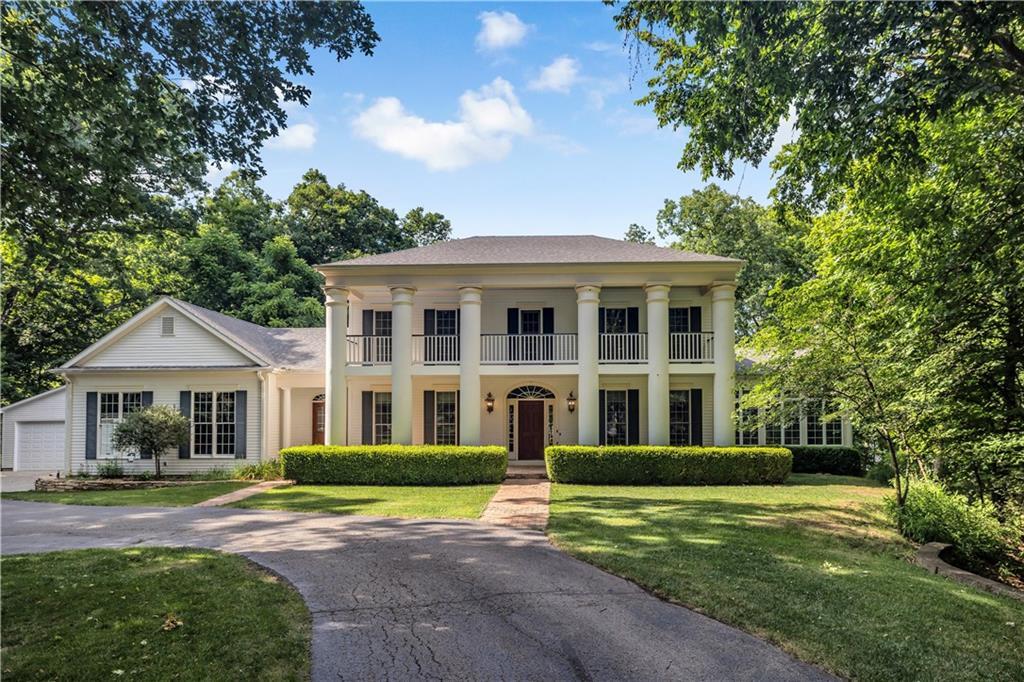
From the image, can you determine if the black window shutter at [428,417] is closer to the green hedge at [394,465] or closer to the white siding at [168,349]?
the green hedge at [394,465]

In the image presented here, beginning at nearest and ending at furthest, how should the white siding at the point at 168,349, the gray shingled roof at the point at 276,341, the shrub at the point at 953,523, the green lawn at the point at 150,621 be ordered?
the green lawn at the point at 150,621
the shrub at the point at 953,523
the white siding at the point at 168,349
the gray shingled roof at the point at 276,341

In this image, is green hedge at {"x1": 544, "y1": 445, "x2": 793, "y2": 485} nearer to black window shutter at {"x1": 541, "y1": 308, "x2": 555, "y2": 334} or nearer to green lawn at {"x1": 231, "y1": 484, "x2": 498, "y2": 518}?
green lawn at {"x1": 231, "y1": 484, "x2": 498, "y2": 518}

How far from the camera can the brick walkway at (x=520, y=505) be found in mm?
10680

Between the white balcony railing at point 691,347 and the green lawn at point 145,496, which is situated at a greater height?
the white balcony railing at point 691,347

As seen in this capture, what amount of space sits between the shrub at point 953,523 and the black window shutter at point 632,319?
408 inches

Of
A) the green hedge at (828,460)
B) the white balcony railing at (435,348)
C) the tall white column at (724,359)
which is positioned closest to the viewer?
the tall white column at (724,359)

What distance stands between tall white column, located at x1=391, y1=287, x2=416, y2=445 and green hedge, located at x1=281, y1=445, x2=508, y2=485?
154 cm

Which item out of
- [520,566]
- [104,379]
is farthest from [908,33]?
[104,379]

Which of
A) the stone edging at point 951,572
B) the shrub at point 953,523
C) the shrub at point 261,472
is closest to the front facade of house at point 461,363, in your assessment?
the shrub at point 261,472

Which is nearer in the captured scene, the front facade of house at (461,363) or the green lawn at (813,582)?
the green lawn at (813,582)

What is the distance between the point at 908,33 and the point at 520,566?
750 cm

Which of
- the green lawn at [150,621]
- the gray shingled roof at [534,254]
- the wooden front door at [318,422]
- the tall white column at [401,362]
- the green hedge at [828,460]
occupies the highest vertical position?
the gray shingled roof at [534,254]

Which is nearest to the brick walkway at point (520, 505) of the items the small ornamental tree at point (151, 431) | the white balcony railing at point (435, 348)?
the white balcony railing at point (435, 348)

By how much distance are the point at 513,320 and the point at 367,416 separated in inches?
239
